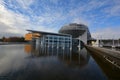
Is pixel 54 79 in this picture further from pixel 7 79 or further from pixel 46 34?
pixel 46 34

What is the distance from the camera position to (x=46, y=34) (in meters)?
71.9

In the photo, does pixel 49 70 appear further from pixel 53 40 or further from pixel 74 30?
pixel 74 30

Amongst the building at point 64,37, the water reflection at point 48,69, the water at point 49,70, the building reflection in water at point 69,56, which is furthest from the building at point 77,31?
the water at point 49,70

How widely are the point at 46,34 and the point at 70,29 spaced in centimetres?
3818

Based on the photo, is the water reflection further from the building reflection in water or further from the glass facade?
the glass facade

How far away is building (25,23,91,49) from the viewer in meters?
69.7

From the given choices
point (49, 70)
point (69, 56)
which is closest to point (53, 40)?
point (69, 56)

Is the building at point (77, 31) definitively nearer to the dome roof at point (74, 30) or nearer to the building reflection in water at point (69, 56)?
the dome roof at point (74, 30)

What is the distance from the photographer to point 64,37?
246 ft

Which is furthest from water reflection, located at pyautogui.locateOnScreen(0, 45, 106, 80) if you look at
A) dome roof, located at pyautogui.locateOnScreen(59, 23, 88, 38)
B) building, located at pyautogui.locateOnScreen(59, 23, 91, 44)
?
dome roof, located at pyautogui.locateOnScreen(59, 23, 88, 38)

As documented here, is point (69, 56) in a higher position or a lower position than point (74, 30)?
lower

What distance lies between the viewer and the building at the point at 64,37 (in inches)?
2744

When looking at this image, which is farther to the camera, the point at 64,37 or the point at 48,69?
the point at 64,37

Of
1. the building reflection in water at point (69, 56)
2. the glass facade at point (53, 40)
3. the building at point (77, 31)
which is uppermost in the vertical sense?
the building at point (77, 31)
